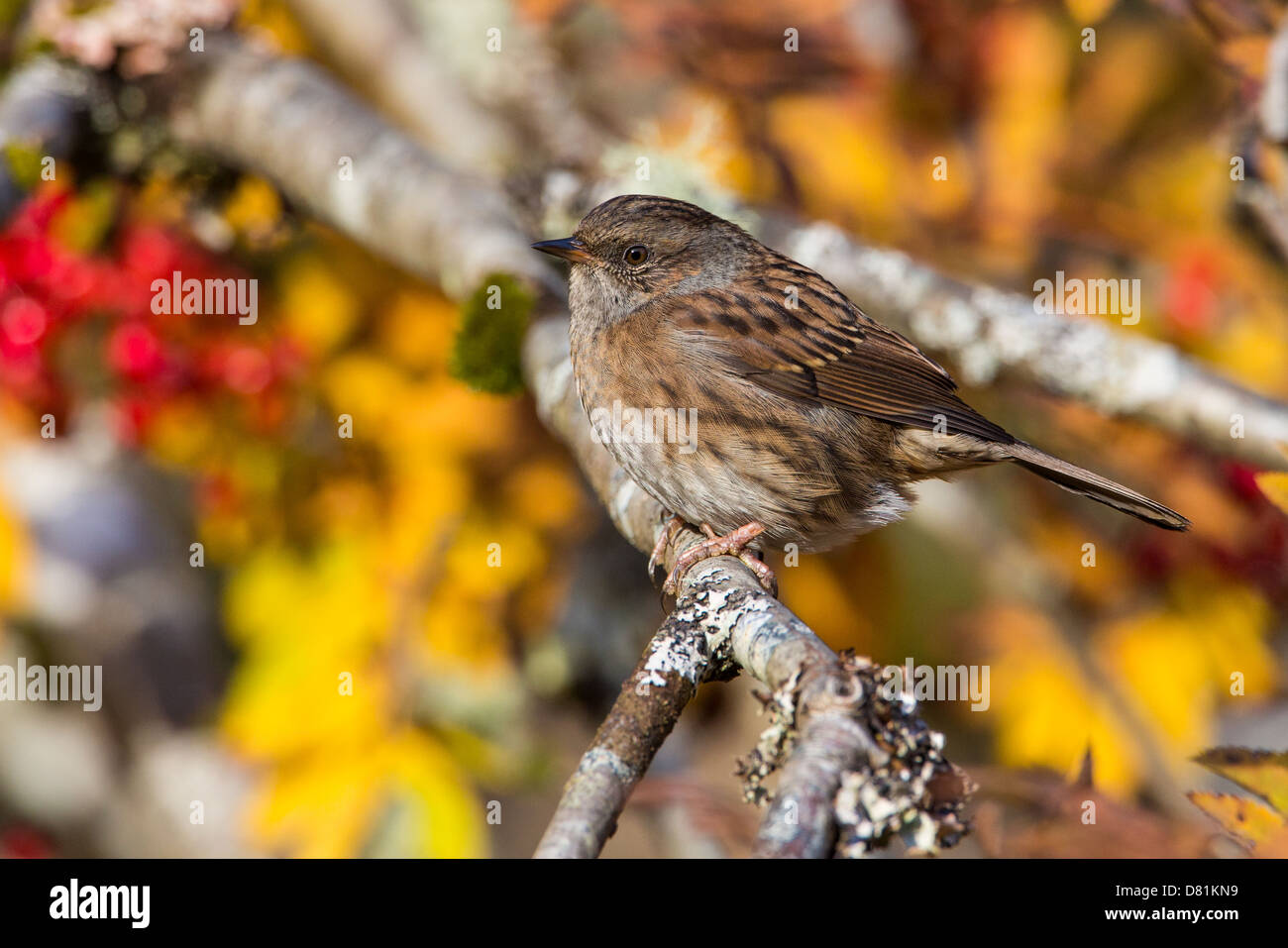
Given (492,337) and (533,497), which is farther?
(533,497)

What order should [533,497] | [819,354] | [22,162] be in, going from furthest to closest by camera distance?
1. [533,497]
2. [22,162]
3. [819,354]

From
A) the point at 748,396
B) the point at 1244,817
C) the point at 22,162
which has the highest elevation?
the point at 22,162

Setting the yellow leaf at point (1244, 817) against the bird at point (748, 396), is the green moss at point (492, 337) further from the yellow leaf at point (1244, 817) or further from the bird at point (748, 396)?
the yellow leaf at point (1244, 817)

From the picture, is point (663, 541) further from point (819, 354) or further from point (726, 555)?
point (819, 354)

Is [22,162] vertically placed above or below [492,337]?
above

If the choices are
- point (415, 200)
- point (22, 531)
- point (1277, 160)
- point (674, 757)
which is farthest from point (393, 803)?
point (1277, 160)

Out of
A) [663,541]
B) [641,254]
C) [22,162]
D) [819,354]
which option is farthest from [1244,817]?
[22,162]
